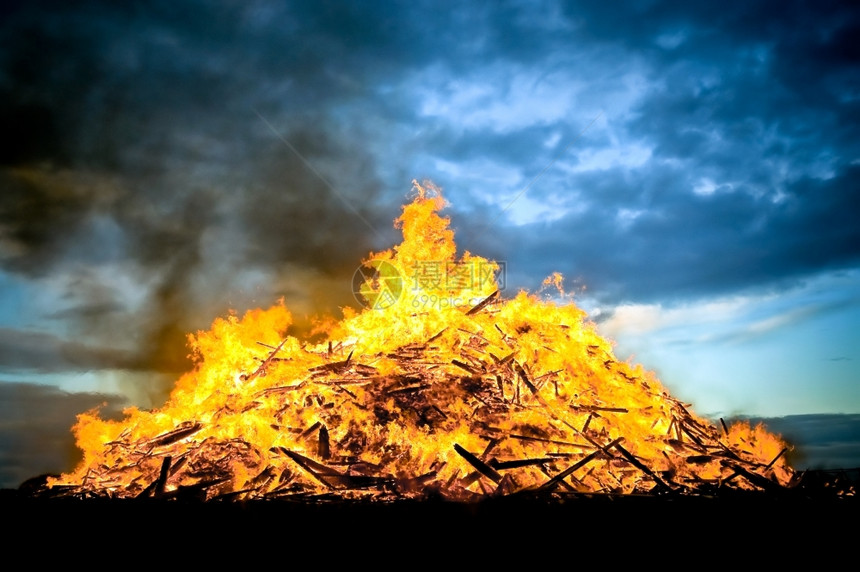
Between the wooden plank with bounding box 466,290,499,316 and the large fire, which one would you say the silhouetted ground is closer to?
the large fire

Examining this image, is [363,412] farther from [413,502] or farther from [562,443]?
[562,443]

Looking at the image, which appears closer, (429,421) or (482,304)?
(429,421)

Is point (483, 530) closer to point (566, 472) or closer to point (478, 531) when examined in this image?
point (478, 531)

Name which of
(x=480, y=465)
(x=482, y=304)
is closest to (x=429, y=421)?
(x=480, y=465)

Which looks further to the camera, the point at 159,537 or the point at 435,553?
the point at 159,537

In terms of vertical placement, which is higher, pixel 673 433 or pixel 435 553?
pixel 673 433

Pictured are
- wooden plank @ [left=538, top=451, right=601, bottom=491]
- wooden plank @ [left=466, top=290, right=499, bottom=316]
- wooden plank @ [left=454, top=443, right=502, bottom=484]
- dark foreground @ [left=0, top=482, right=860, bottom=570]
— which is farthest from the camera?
wooden plank @ [left=466, top=290, right=499, bottom=316]

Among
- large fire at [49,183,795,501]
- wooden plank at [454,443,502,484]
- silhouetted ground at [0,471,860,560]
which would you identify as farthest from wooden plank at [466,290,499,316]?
silhouetted ground at [0,471,860,560]

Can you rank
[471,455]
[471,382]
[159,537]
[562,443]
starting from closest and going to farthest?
[159,537]
[471,455]
[562,443]
[471,382]

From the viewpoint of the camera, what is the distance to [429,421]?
10.7m

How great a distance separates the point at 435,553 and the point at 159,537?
4487 mm

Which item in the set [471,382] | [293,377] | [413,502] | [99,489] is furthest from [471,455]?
[99,489]

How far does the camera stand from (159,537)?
7840mm

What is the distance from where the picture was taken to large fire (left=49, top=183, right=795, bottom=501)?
9414 mm
